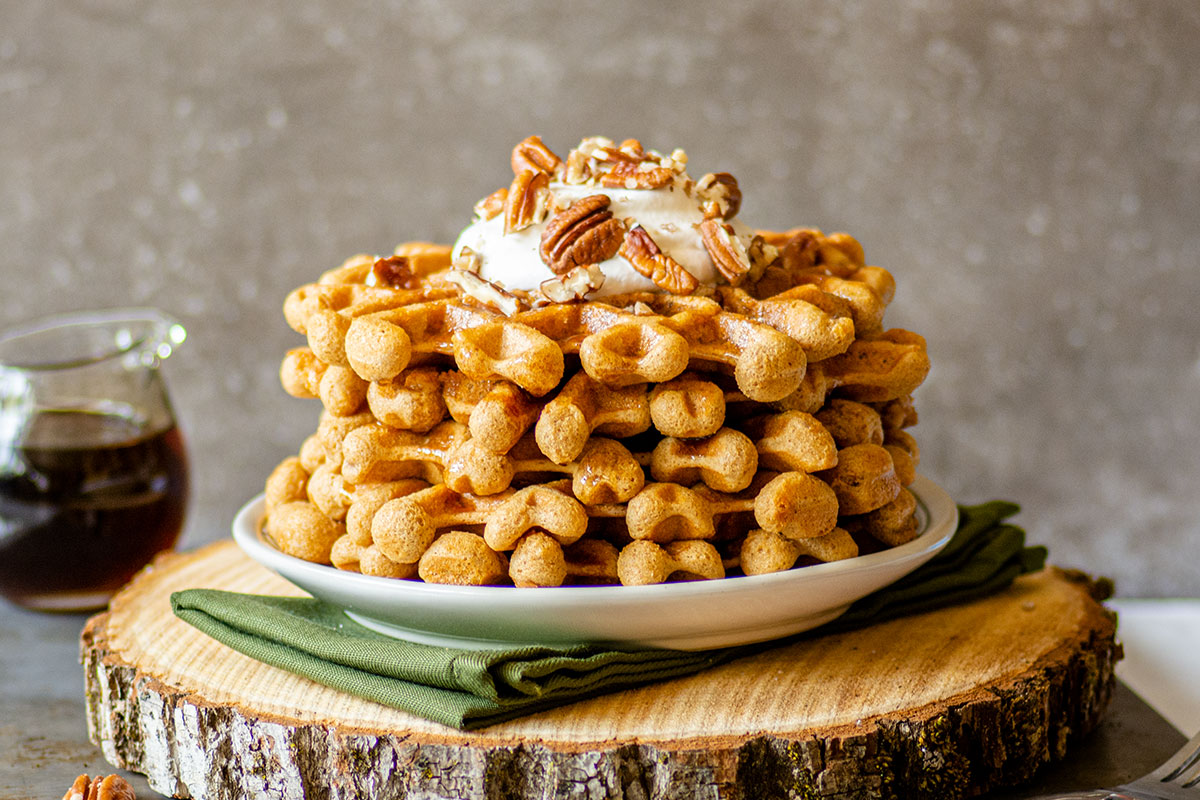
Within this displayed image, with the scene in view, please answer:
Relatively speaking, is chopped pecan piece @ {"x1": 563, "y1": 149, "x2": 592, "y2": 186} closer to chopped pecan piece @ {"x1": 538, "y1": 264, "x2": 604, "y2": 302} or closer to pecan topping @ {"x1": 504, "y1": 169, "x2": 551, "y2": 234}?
pecan topping @ {"x1": 504, "y1": 169, "x2": 551, "y2": 234}

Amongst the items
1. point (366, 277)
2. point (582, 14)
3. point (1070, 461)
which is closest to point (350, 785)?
point (366, 277)

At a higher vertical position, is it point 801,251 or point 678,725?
point 801,251

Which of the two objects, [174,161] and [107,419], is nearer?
[107,419]

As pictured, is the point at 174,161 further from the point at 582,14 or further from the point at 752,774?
the point at 752,774

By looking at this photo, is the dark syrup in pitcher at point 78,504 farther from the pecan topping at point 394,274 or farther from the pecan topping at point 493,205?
the pecan topping at point 493,205

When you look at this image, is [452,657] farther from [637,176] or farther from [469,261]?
[637,176]

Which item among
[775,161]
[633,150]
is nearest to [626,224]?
[633,150]

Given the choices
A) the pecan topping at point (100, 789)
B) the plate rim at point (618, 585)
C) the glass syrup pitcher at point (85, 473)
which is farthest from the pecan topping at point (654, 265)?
the glass syrup pitcher at point (85, 473)
